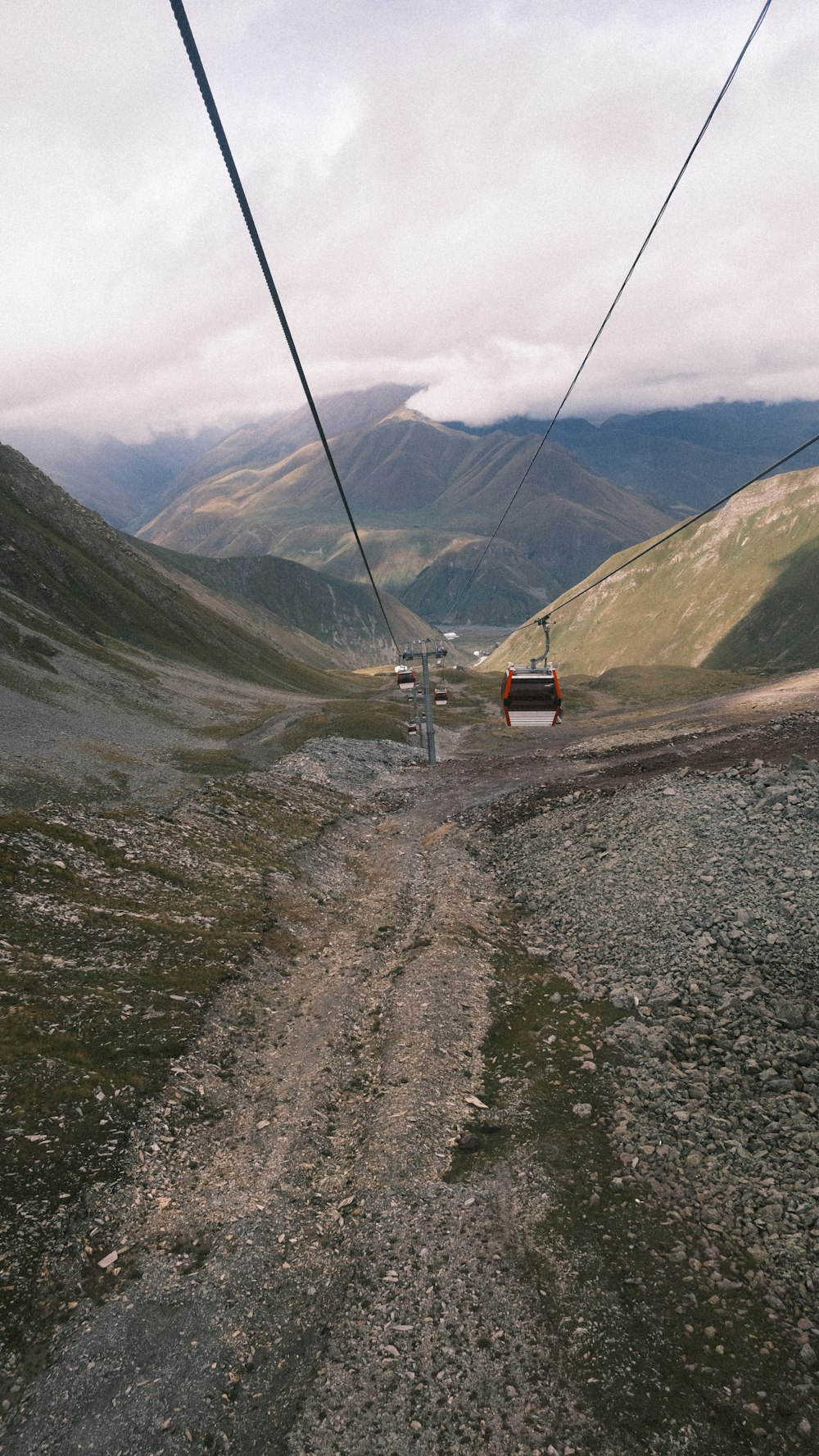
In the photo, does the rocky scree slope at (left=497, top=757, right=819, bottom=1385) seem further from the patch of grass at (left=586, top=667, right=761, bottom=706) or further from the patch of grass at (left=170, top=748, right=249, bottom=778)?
the patch of grass at (left=586, top=667, right=761, bottom=706)

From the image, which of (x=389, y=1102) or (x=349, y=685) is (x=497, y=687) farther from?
(x=389, y=1102)

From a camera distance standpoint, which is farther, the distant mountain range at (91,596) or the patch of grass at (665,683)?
the patch of grass at (665,683)

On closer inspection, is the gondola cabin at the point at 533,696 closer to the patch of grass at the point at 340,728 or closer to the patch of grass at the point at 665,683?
the patch of grass at the point at 340,728

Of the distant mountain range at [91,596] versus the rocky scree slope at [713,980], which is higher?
the distant mountain range at [91,596]

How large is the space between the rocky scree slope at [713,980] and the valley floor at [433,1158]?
0.35 feet

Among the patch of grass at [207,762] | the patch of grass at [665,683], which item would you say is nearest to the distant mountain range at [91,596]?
the patch of grass at [207,762]

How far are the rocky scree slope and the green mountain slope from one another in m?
Answer: 94.1

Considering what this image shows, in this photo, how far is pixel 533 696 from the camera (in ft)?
136

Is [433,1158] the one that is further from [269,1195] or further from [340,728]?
[340,728]

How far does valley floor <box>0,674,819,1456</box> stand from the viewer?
1276 centimetres

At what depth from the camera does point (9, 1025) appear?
20.3 metres

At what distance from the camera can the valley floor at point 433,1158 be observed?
12758mm

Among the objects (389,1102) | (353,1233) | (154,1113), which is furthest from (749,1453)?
(154,1113)

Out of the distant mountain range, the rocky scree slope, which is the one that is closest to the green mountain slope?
the distant mountain range
